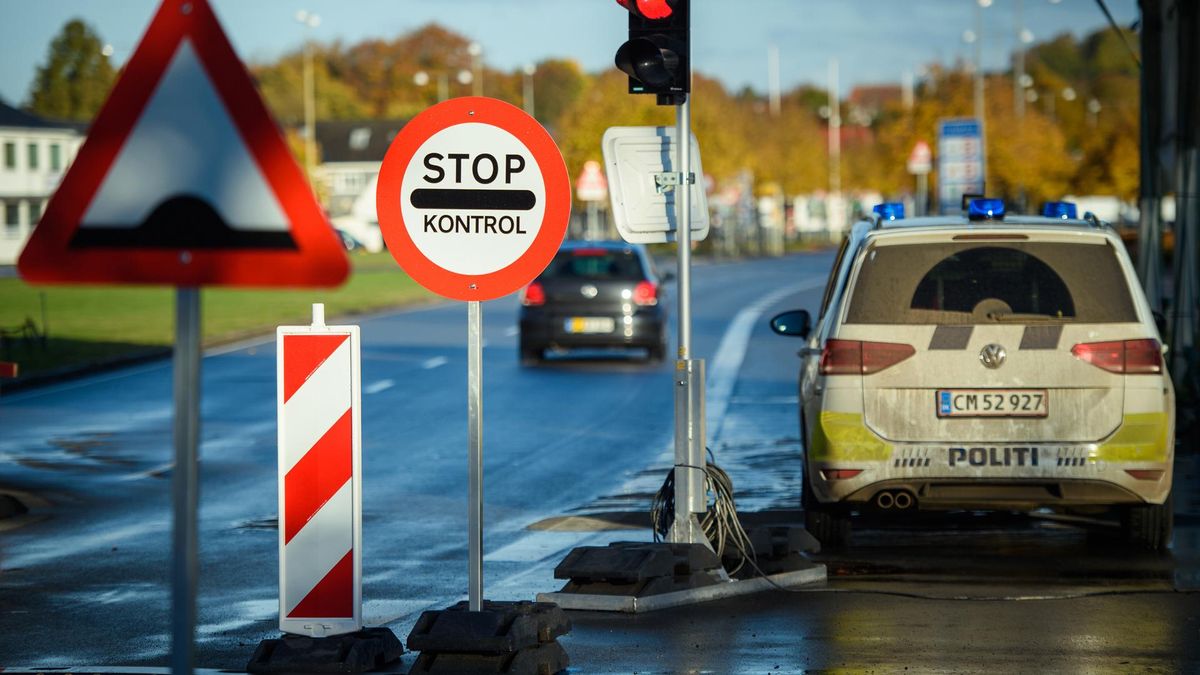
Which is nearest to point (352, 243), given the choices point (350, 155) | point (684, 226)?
point (350, 155)

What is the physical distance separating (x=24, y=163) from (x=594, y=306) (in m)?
84.2

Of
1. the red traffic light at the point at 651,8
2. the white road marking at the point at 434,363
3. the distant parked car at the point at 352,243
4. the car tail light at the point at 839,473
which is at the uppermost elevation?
the distant parked car at the point at 352,243

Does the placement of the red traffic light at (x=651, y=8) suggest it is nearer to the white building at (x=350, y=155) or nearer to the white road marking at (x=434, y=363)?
the white road marking at (x=434, y=363)

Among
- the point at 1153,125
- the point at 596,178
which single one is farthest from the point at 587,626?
the point at 596,178

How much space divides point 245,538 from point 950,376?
425 cm

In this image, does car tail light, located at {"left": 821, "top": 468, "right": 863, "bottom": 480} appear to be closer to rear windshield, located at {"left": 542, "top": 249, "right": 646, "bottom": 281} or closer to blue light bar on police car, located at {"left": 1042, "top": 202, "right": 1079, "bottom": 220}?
blue light bar on police car, located at {"left": 1042, "top": 202, "right": 1079, "bottom": 220}

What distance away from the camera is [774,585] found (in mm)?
9789

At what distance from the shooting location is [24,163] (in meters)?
106

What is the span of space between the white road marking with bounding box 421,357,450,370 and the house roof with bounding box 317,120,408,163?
127 metres

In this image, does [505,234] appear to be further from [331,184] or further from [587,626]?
[331,184]

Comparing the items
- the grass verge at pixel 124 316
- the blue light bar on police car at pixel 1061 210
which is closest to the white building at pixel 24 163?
the grass verge at pixel 124 316

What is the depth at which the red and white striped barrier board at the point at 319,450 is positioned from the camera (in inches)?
300

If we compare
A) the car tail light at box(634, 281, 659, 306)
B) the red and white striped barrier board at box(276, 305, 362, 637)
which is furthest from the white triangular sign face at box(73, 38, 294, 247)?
the car tail light at box(634, 281, 659, 306)

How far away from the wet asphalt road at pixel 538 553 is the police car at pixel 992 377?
47 cm
